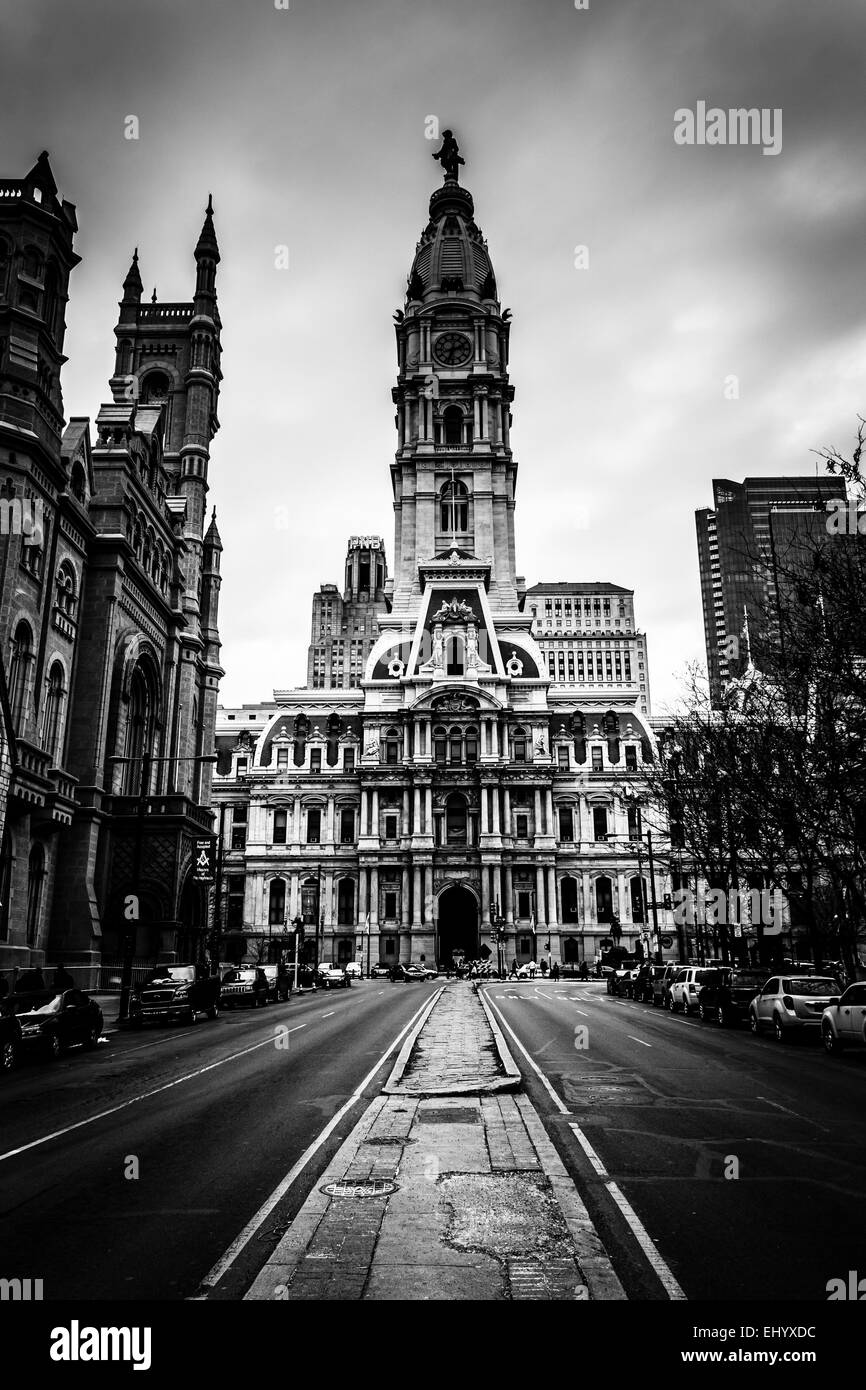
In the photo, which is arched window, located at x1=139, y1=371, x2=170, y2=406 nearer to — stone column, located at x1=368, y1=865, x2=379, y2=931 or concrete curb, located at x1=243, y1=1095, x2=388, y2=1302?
stone column, located at x1=368, y1=865, x2=379, y2=931

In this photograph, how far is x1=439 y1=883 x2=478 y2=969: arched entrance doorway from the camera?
3346 inches

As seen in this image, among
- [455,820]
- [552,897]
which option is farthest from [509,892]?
[455,820]

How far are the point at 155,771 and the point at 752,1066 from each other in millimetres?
37088

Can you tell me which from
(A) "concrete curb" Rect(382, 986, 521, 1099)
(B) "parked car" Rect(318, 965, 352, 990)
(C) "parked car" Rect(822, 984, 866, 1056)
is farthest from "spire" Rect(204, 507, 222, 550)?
(A) "concrete curb" Rect(382, 986, 521, 1099)

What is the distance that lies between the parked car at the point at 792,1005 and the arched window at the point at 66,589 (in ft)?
91.7

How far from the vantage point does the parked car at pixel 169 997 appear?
29.0 m

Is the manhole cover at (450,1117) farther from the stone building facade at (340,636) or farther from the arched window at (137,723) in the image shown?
the stone building facade at (340,636)

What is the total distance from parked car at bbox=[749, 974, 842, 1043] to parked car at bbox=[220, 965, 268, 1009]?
65.4ft

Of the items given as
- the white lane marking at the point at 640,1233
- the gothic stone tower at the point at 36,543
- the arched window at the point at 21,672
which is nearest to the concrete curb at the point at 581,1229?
the white lane marking at the point at 640,1233

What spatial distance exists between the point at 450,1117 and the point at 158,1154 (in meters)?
3.40

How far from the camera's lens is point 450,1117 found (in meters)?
12.0
